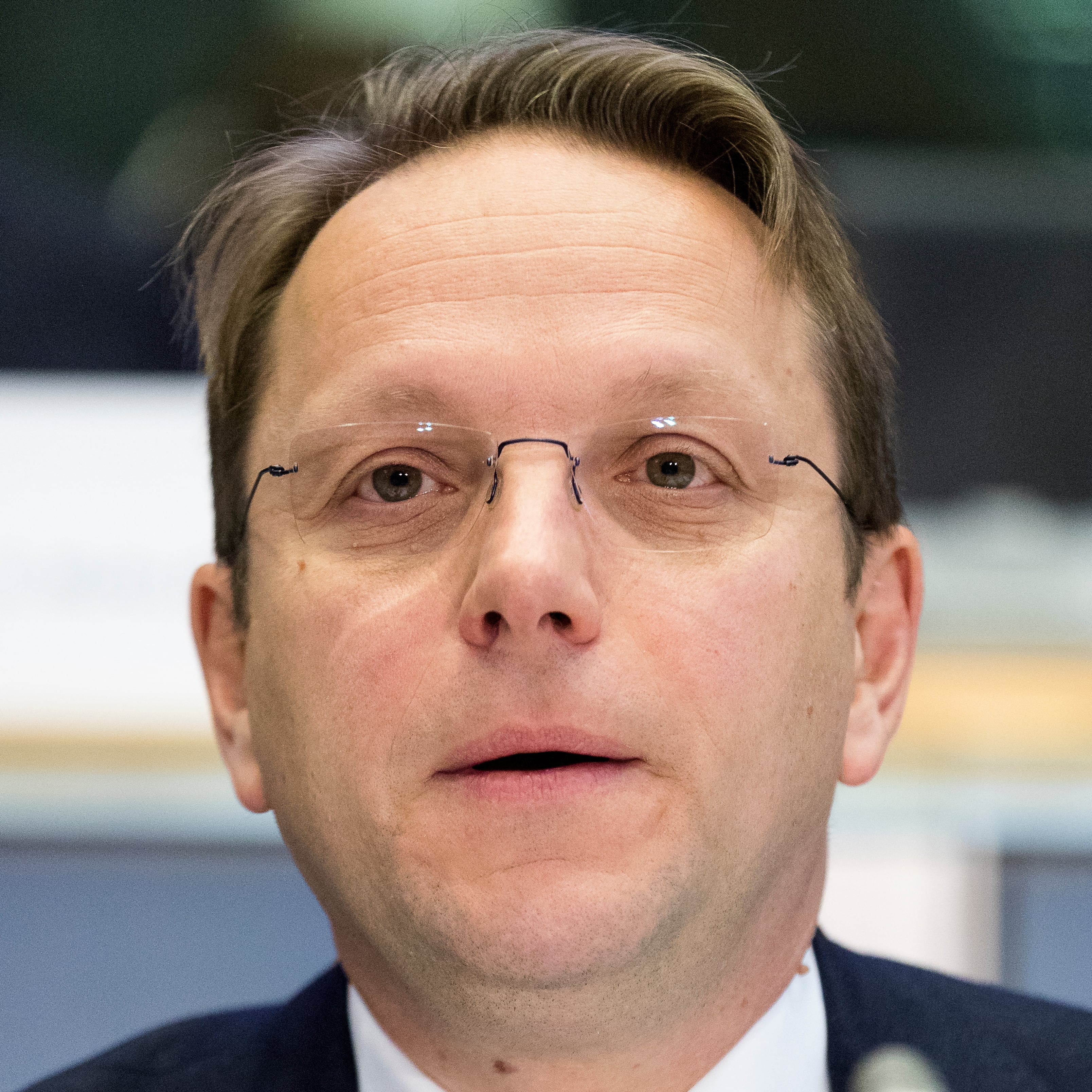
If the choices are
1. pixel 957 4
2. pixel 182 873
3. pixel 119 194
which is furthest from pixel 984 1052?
pixel 119 194

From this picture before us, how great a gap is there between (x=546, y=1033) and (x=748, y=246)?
0.86m

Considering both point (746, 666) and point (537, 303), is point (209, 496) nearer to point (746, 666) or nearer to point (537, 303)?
point (537, 303)

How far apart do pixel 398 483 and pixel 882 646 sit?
0.61 meters

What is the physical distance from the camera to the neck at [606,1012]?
1173 millimetres

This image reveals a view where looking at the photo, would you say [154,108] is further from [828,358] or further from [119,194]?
[828,358]

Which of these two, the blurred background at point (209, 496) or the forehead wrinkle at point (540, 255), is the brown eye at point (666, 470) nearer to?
the forehead wrinkle at point (540, 255)

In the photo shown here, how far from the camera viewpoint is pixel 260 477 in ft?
4.62

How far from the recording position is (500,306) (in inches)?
49.6

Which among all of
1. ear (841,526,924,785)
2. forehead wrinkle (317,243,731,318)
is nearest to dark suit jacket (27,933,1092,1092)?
ear (841,526,924,785)

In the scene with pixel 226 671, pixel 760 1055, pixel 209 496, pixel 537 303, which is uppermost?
pixel 209 496

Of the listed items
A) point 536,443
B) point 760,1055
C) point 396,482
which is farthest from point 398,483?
point 760,1055

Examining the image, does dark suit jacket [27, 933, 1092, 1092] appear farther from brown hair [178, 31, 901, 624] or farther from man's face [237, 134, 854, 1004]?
brown hair [178, 31, 901, 624]

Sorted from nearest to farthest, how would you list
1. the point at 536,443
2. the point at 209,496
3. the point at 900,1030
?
the point at 536,443 < the point at 900,1030 < the point at 209,496

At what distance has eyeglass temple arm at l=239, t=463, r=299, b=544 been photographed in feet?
4.43
